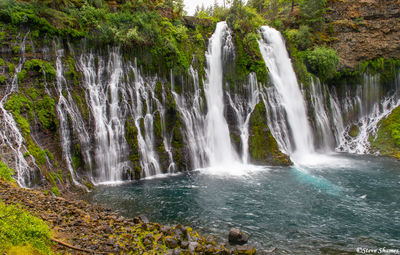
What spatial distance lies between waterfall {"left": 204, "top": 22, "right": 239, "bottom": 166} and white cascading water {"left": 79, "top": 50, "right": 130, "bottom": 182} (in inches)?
245

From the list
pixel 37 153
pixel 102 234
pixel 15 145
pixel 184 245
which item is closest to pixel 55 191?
pixel 37 153

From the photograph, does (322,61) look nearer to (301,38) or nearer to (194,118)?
(301,38)

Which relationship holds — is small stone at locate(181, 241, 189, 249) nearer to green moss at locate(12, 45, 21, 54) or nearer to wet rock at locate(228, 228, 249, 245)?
wet rock at locate(228, 228, 249, 245)

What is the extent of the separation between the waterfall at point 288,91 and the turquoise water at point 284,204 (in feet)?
13.9

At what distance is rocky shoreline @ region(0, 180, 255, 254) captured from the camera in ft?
18.6

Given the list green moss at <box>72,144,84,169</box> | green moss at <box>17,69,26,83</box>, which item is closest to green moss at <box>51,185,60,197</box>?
green moss at <box>72,144,84,169</box>

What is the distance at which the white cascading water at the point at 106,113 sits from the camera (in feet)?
46.6

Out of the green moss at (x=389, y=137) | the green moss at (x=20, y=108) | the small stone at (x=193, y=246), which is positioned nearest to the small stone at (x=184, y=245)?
the small stone at (x=193, y=246)

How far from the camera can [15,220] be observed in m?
5.10

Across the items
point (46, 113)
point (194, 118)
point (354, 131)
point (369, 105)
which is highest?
point (369, 105)

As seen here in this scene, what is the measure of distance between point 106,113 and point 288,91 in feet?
48.6

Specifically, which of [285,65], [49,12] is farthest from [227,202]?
[285,65]

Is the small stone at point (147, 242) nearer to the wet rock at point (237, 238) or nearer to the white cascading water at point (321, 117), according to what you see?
the wet rock at point (237, 238)

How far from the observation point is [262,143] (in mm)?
18156
